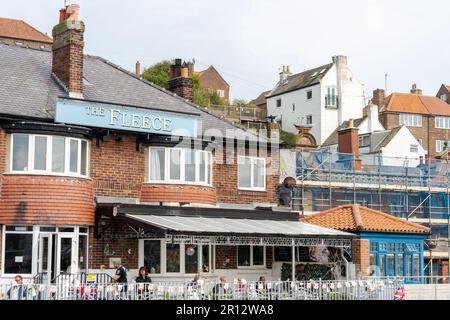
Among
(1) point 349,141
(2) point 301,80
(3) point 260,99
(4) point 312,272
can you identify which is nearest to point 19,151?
(4) point 312,272

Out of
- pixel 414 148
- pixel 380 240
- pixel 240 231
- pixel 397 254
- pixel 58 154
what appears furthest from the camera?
pixel 414 148

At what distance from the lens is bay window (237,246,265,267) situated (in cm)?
3039

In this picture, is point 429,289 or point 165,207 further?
point 429,289

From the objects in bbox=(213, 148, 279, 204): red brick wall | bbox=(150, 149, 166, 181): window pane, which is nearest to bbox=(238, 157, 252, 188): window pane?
bbox=(213, 148, 279, 204): red brick wall

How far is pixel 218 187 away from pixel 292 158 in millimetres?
12412

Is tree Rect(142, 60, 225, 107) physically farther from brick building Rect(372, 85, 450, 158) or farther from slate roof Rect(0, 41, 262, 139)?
slate roof Rect(0, 41, 262, 139)

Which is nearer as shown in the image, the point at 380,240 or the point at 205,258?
the point at 205,258

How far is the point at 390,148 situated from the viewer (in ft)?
217

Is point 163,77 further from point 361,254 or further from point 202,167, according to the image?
point 361,254

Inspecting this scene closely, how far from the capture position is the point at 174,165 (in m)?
28.8

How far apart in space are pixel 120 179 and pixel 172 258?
3467 millimetres

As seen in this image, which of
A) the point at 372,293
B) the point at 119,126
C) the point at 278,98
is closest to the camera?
the point at 372,293
